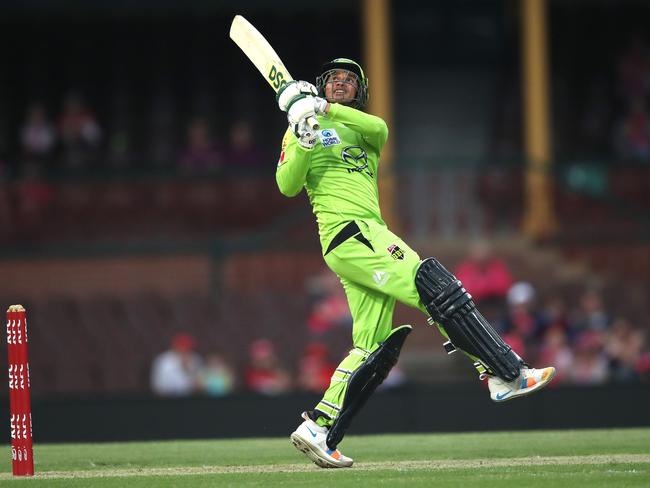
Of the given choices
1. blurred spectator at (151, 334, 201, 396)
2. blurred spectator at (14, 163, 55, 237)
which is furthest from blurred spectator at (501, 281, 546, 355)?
blurred spectator at (14, 163, 55, 237)

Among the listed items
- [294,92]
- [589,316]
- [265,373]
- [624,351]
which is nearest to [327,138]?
[294,92]

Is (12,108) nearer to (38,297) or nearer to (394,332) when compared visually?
(38,297)

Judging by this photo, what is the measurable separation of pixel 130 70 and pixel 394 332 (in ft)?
39.9

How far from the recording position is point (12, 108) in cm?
1773

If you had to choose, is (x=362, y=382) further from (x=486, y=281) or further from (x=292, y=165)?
(x=486, y=281)

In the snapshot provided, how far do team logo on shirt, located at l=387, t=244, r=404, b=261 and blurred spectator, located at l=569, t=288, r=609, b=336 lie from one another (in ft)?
20.8

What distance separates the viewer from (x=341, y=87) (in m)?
7.41

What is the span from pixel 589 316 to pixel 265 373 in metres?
3.15

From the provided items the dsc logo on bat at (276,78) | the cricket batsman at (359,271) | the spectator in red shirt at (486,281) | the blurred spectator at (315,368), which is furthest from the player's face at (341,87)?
the spectator in red shirt at (486,281)

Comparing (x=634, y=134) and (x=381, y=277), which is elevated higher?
(x=634, y=134)

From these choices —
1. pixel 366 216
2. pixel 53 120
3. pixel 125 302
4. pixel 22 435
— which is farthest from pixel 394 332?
pixel 53 120

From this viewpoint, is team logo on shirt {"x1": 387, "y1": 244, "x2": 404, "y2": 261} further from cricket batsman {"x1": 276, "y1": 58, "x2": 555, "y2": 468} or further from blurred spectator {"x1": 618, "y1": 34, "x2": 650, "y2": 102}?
blurred spectator {"x1": 618, "y1": 34, "x2": 650, "y2": 102}

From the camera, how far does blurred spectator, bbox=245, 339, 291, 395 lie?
12.6 metres

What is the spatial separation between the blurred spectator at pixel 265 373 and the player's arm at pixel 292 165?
546 centimetres
